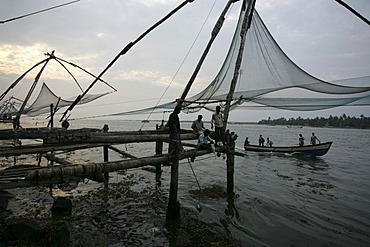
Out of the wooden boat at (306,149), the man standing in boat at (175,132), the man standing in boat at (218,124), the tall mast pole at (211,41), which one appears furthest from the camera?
the wooden boat at (306,149)

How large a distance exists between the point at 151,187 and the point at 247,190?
14.4 ft

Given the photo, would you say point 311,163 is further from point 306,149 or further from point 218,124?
point 218,124

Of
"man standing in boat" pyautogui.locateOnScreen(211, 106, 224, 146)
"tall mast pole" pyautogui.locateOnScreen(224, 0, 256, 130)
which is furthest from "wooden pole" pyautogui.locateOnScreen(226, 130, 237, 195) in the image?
"tall mast pole" pyautogui.locateOnScreen(224, 0, 256, 130)

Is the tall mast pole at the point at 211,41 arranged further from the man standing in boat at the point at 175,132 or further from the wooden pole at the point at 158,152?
the wooden pole at the point at 158,152

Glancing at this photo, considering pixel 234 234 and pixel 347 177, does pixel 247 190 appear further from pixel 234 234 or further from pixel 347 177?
pixel 347 177

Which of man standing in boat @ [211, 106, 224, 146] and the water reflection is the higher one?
man standing in boat @ [211, 106, 224, 146]

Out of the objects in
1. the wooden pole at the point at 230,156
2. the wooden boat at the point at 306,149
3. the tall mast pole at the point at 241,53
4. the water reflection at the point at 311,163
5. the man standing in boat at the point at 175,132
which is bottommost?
the water reflection at the point at 311,163

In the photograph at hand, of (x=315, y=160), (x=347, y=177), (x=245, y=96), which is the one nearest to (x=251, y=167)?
(x=347, y=177)

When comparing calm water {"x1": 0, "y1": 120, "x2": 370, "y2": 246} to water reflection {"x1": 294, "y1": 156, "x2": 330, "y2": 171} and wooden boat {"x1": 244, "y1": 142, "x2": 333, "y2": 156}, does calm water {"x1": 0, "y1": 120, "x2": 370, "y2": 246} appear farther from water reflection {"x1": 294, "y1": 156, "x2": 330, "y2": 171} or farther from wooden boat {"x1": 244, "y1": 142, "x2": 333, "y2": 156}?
wooden boat {"x1": 244, "y1": 142, "x2": 333, "y2": 156}

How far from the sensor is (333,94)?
22.8ft

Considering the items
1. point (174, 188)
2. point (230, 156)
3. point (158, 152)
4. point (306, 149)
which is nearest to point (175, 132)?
point (174, 188)

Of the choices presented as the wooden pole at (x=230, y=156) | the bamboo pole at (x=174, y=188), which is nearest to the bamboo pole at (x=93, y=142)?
the bamboo pole at (x=174, y=188)

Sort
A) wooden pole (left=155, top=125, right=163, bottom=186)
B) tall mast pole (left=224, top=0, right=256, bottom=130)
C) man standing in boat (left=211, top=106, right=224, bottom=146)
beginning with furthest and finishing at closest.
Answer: wooden pole (left=155, top=125, right=163, bottom=186)
man standing in boat (left=211, top=106, right=224, bottom=146)
tall mast pole (left=224, top=0, right=256, bottom=130)

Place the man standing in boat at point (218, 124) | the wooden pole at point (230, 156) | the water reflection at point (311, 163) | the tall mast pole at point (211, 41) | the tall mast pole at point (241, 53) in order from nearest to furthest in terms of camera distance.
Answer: the tall mast pole at point (211, 41), the tall mast pole at point (241, 53), the man standing in boat at point (218, 124), the wooden pole at point (230, 156), the water reflection at point (311, 163)
